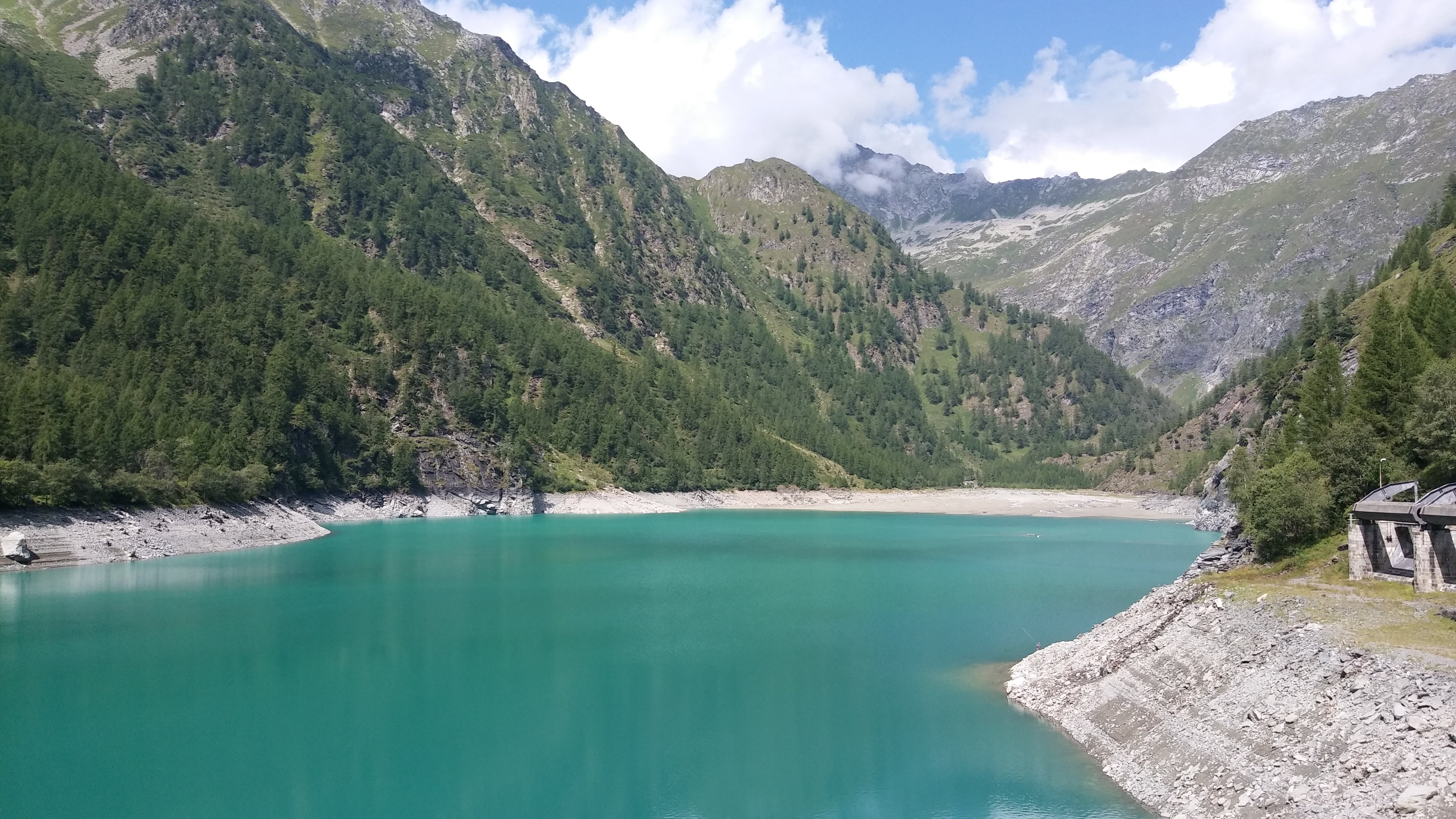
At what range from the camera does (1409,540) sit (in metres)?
32.8

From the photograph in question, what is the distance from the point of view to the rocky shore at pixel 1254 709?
19000 mm

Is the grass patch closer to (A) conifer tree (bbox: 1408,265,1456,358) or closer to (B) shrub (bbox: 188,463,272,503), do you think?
(A) conifer tree (bbox: 1408,265,1456,358)

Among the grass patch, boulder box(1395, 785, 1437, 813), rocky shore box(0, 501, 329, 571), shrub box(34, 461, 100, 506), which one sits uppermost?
shrub box(34, 461, 100, 506)

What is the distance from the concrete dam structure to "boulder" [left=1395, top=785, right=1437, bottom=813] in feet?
48.3

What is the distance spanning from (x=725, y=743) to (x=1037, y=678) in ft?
41.8

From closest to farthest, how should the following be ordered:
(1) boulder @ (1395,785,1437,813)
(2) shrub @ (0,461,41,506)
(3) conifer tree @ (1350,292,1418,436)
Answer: (1) boulder @ (1395,785,1437,813) → (3) conifer tree @ (1350,292,1418,436) → (2) shrub @ (0,461,41,506)

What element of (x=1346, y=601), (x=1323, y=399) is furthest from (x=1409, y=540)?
(x=1323, y=399)

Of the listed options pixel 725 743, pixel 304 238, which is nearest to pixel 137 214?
pixel 304 238

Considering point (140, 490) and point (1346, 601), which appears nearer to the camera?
point (1346, 601)

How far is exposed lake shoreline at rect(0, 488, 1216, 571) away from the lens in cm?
6800

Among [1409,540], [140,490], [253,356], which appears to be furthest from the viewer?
[253,356]

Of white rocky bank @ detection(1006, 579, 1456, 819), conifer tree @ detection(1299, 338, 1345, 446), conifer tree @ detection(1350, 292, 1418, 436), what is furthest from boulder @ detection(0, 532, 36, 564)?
conifer tree @ detection(1350, 292, 1418, 436)

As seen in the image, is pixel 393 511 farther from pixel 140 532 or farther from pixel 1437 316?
pixel 1437 316

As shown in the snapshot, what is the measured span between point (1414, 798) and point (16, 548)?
75180mm
